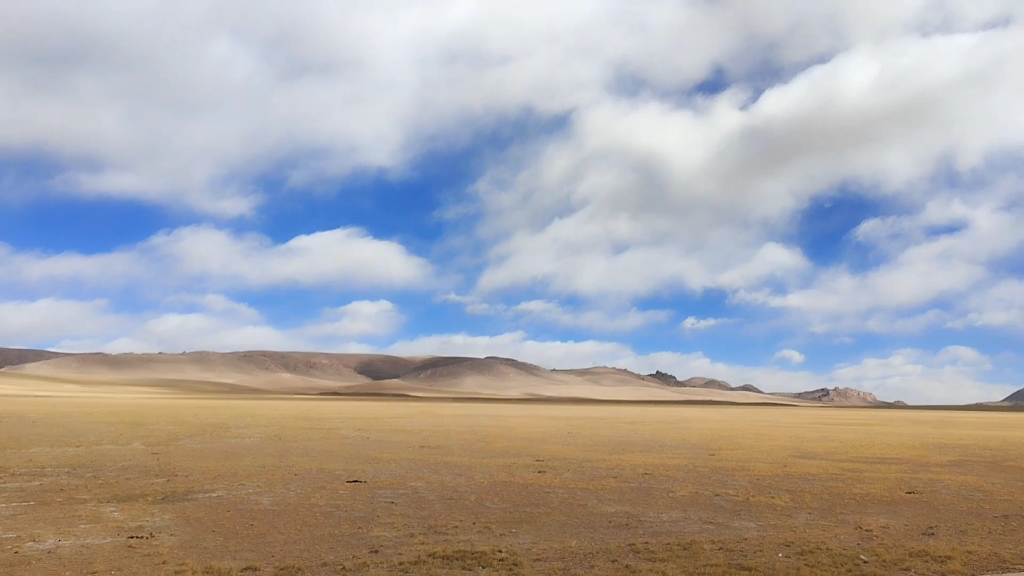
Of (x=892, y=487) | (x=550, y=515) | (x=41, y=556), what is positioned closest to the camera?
(x=41, y=556)

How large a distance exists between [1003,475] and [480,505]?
17.8 m

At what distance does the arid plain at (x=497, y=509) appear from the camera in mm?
11922

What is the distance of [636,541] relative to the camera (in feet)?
43.5

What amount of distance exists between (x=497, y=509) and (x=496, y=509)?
22mm

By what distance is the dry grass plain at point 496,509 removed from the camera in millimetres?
11914

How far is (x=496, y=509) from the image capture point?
53.5ft

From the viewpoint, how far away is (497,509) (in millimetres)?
16312

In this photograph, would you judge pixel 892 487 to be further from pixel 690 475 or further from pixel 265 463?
pixel 265 463

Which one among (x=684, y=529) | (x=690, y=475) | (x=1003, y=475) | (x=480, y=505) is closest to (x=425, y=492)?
(x=480, y=505)

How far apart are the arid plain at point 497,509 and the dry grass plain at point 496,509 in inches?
2.6

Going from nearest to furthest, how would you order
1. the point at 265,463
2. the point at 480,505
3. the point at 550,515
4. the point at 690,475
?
the point at 550,515, the point at 480,505, the point at 690,475, the point at 265,463

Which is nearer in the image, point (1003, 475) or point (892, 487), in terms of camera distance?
point (892, 487)

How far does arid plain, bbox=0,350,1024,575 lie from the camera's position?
39.1 feet

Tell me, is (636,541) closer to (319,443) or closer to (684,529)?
(684,529)
